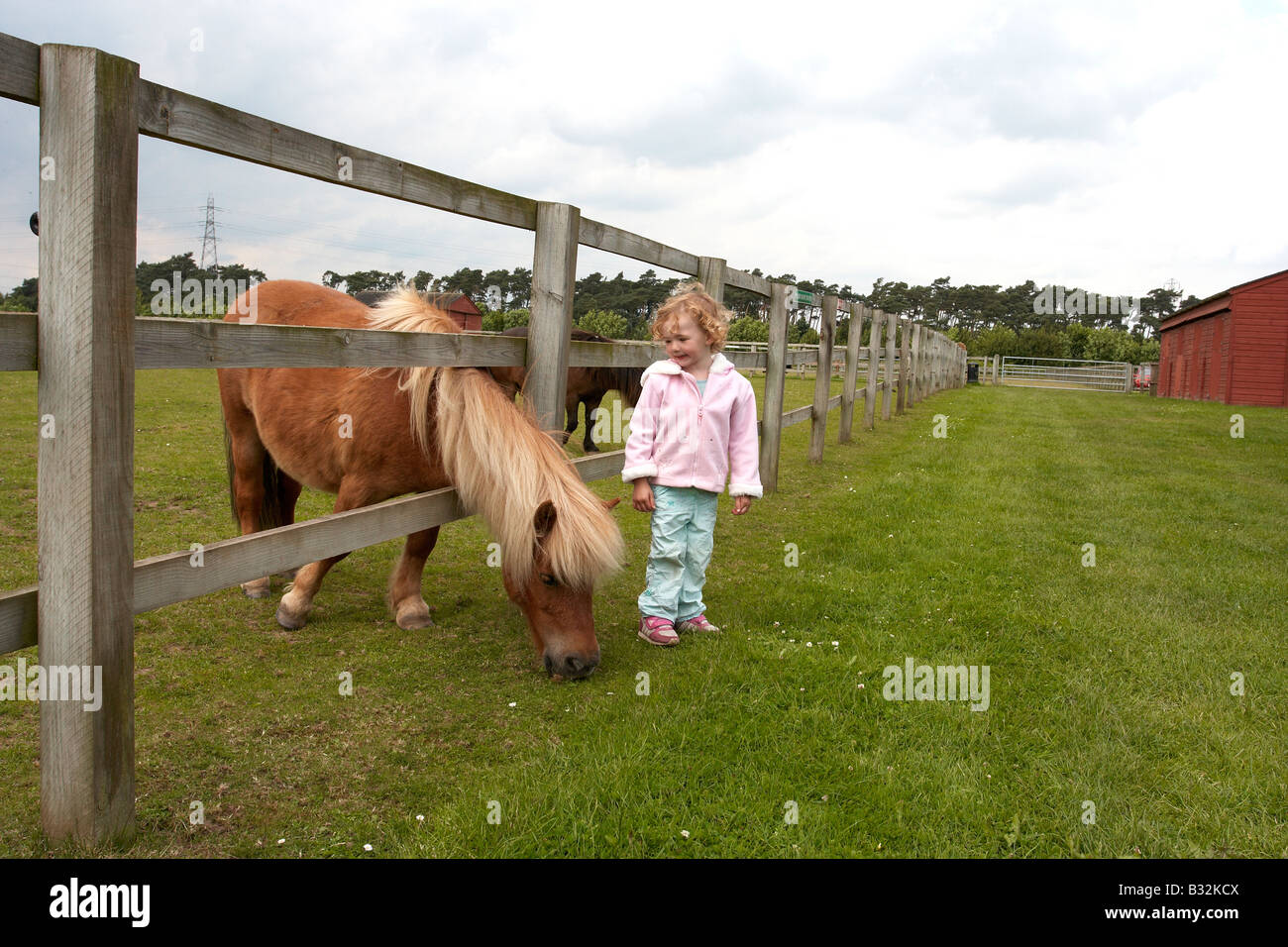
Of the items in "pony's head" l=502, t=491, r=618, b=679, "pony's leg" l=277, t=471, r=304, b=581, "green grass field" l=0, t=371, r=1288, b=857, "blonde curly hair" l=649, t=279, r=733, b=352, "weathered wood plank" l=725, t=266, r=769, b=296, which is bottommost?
"green grass field" l=0, t=371, r=1288, b=857

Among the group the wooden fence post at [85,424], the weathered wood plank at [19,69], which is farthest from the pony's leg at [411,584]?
the weathered wood plank at [19,69]

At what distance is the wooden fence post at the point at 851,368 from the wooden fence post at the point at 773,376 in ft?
13.3

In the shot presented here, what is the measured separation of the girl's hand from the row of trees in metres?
1.02

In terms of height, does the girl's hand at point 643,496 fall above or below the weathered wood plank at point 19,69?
below

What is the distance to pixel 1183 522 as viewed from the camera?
7.07m

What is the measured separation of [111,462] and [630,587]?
135 inches

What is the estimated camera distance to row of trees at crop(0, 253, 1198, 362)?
3.33 metres

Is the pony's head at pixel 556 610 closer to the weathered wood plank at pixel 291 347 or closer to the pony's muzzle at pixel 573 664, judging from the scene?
the pony's muzzle at pixel 573 664

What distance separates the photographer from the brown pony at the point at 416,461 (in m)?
3.45

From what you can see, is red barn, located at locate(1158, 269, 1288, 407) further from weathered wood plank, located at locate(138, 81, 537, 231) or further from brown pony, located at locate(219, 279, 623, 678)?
weathered wood plank, located at locate(138, 81, 537, 231)

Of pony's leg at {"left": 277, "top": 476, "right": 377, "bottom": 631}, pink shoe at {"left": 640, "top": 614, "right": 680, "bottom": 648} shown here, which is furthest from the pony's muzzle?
pony's leg at {"left": 277, "top": 476, "right": 377, "bottom": 631}

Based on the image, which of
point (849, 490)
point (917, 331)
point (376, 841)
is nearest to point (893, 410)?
point (917, 331)

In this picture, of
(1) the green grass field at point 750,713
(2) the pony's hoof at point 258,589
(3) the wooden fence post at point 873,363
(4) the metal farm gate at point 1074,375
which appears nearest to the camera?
(1) the green grass field at point 750,713

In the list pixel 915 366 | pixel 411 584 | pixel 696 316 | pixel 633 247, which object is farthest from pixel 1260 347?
pixel 411 584
